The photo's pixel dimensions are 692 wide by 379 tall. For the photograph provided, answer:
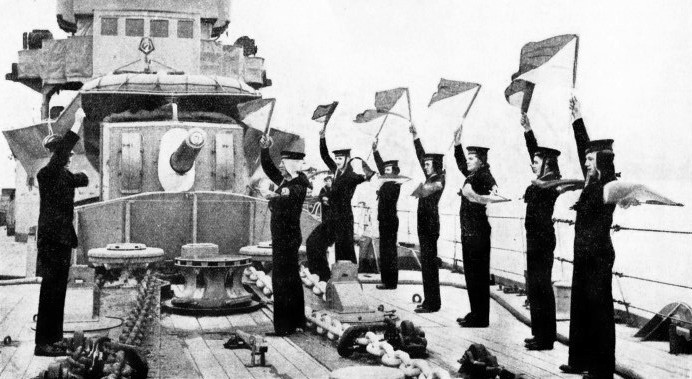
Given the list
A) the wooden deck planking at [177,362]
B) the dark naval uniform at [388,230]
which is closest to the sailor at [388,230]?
the dark naval uniform at [388,230]

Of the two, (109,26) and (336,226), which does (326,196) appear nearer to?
(336,226)

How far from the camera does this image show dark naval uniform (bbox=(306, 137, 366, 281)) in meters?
8.05

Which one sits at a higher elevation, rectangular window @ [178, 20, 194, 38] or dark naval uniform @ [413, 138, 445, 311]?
rectangular window @ [178, 20, 194, 38]

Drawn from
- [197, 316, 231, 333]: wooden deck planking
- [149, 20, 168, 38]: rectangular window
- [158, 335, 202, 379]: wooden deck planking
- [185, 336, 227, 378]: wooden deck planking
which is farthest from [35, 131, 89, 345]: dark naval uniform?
[149, 20, 168, 38]: rectangular window

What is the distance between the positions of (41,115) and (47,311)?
1505cm

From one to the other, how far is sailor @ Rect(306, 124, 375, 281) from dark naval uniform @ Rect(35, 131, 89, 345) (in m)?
3.24

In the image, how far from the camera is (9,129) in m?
13.8

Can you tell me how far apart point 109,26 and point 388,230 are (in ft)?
34.3

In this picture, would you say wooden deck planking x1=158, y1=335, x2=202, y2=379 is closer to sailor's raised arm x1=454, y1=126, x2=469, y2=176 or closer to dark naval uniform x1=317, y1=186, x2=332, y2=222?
sailor's raised arm x1=454, y1=126, x2=469, y2=176

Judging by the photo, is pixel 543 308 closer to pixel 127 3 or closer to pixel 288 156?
pixel 288 156

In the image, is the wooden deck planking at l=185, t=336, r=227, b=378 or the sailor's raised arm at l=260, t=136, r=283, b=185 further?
the sailor's raised arm at l=260, t=136, r=283, b=185

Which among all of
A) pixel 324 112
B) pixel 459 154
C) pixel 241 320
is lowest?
pixel 241 320

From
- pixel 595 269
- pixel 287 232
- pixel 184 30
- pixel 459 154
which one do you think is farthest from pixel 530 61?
pixel 184 30

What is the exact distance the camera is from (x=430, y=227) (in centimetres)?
681
